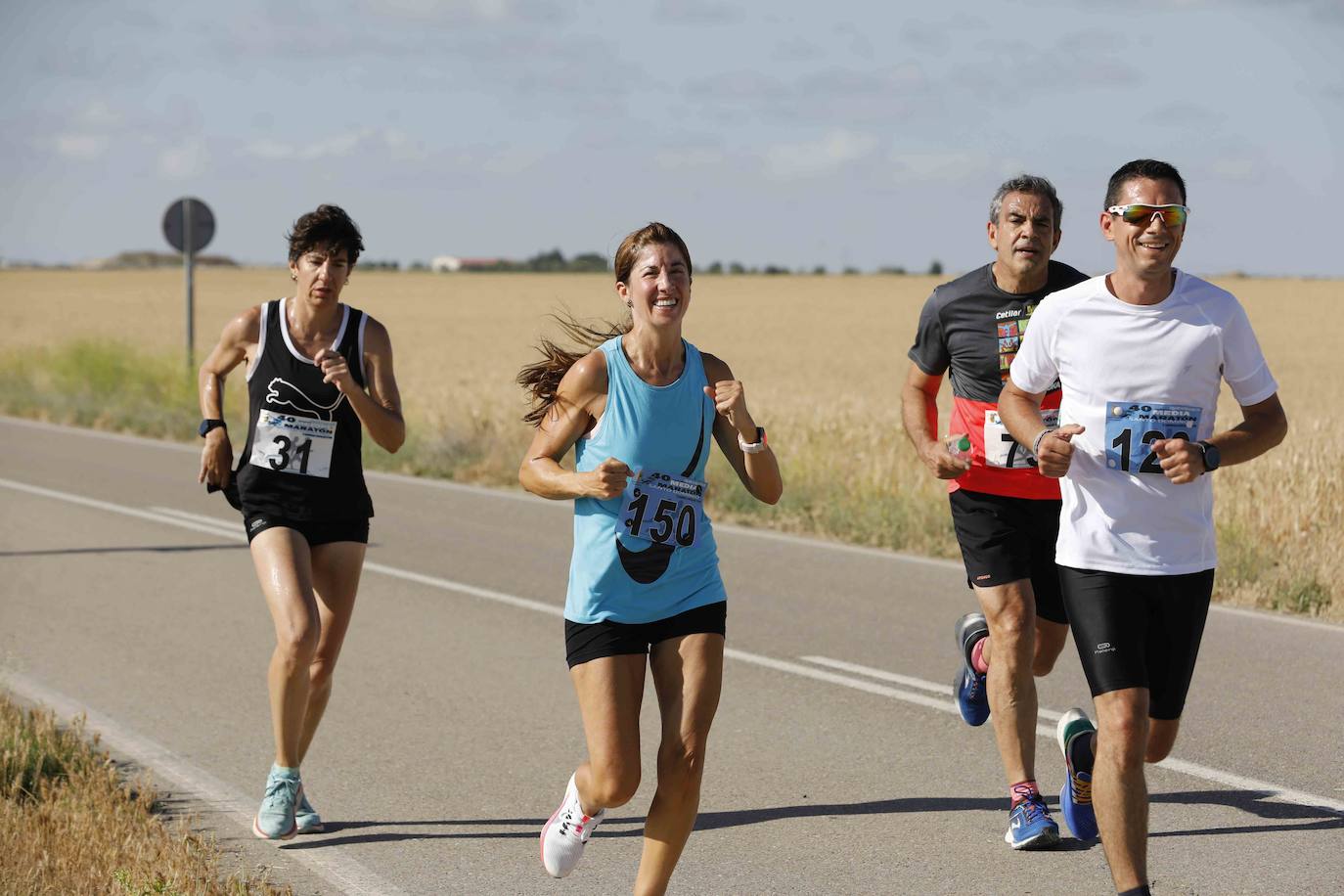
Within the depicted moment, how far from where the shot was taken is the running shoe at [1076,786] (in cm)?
567

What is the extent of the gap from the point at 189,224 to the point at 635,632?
21263 millimetres

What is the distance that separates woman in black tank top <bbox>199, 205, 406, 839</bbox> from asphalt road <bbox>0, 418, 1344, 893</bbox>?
424mm

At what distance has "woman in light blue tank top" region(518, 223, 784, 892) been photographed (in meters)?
4.59

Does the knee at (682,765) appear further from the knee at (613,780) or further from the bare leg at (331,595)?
the bare leg at (331,595)

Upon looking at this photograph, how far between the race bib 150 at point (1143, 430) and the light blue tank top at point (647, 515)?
3.60 feet

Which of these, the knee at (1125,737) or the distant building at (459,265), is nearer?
the knee at (1125,737)

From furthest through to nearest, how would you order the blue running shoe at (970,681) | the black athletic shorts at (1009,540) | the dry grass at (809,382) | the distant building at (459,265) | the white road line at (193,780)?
1. the distant building at (459,265)
2. the dry grass at (809,382)
3. the blue running shoe at (970,681)
4. the black athletic shorts at (1009,540)
5. the white road line at (193,780)

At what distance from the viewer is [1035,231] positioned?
5.99 meters

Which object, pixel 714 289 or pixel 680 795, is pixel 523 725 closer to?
pixel 680 795

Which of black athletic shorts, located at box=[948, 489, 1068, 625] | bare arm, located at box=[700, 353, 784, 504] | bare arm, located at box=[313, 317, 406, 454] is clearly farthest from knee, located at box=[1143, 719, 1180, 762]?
bare arm, located at box=[313, 317, 406, 454]

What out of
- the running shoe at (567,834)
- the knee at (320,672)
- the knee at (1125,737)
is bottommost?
the running shoe at (567,834)

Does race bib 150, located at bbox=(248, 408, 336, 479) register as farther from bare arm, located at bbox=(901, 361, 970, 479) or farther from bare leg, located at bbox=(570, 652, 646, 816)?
bare arm, located at bbox=(901, 361, 970, 479)

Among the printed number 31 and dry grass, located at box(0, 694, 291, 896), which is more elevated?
the printed number 31

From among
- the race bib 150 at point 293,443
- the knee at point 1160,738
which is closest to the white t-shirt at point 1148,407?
the knee at point 1160,738
